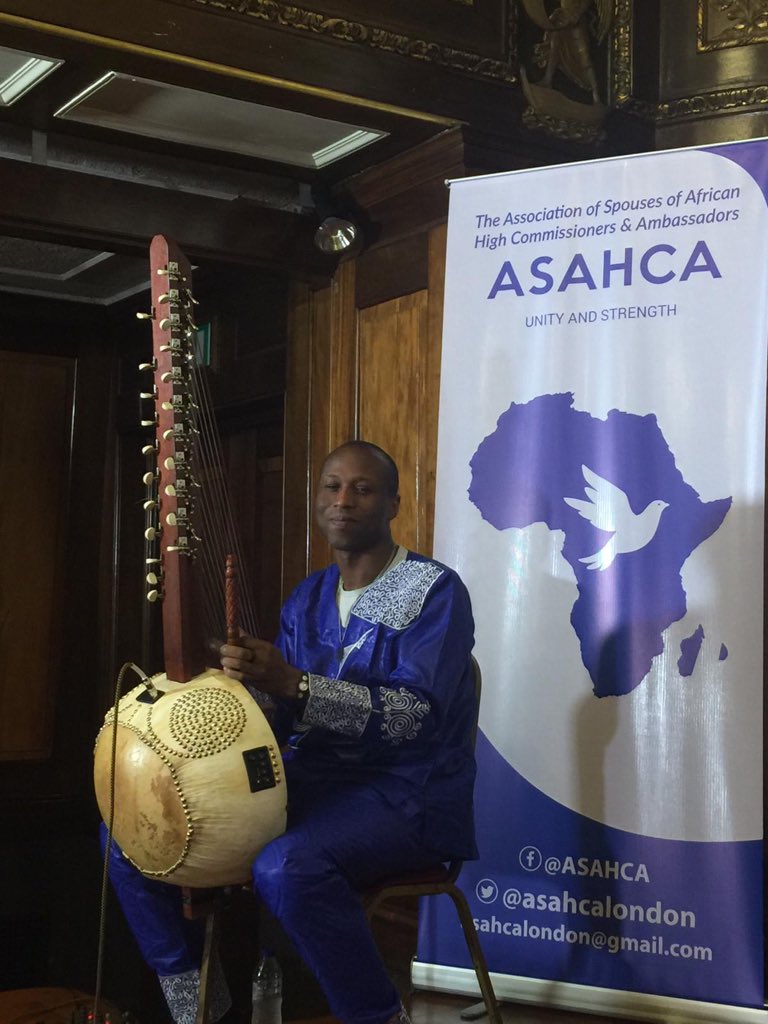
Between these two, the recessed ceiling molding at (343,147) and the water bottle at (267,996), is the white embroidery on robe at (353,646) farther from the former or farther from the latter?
the recessed ceiling molding at (343,147)

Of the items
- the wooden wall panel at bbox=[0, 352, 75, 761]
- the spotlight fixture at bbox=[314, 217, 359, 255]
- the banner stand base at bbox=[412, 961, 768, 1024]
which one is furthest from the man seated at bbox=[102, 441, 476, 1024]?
the wooden wall panel at bbox=[0, 352, 75, 761]

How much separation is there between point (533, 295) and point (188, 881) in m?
1.84

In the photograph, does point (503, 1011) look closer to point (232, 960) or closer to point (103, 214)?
point (232, 960)

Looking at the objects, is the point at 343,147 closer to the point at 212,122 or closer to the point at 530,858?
the point at 212,122

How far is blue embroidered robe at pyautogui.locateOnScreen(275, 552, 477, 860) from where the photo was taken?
8.18 ft

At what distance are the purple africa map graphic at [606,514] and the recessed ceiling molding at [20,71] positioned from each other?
170cm

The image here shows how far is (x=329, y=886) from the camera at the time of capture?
2344 millimetres

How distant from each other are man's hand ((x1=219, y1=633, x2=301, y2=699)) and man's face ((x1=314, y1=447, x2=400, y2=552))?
0.41 m

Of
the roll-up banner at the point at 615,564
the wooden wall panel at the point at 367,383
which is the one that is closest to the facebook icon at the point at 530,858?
the roll-up banner at the point at 615,564

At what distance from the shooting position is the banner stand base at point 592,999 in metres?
2.97

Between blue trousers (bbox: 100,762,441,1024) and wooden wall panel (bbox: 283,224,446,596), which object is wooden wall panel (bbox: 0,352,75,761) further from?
blue trousers (bbox: 100,762,441,1024)

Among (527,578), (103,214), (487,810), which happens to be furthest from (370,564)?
(103,214)

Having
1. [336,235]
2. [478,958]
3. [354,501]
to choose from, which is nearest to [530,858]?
[478,958]

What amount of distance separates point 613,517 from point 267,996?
4.80ft
